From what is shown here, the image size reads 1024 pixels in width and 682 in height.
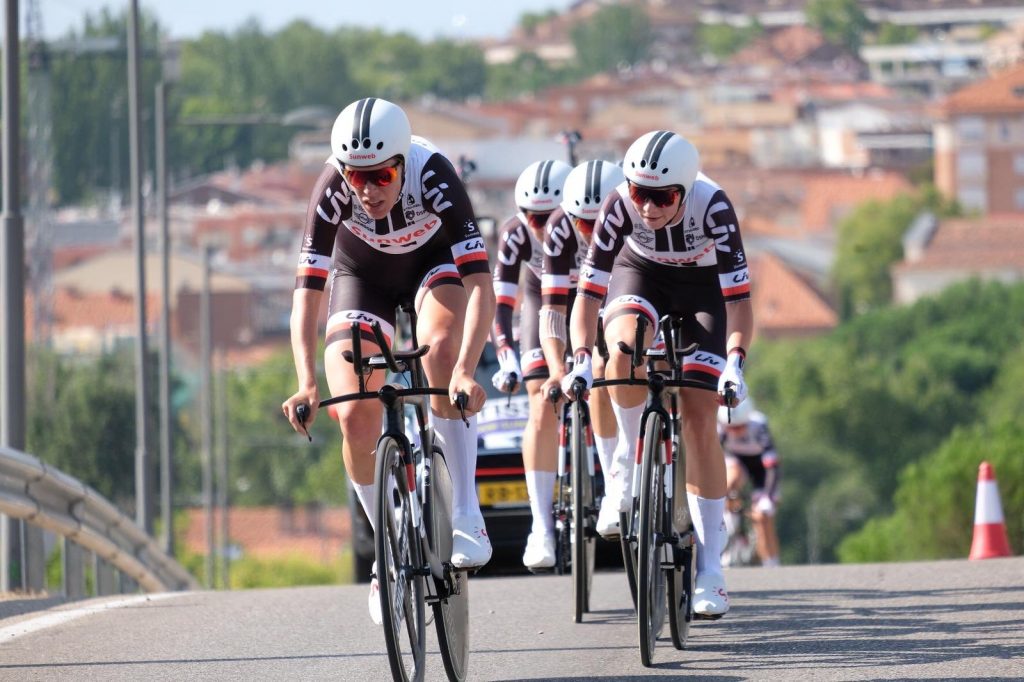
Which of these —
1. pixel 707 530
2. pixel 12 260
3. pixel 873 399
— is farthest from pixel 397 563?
pixel 873 399

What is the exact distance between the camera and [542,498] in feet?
39.9

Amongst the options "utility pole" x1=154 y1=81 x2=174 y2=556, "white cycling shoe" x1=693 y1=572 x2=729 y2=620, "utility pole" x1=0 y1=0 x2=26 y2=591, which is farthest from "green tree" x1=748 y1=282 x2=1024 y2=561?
"white cycling shoe" x1=693 y1=572 x2=729 y2=620

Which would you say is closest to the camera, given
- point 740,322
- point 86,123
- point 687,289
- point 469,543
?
point 469,543

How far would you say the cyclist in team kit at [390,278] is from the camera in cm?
881

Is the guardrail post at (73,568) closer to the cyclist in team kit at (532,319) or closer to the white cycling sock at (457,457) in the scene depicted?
the cyclist in team kit at (532,319)

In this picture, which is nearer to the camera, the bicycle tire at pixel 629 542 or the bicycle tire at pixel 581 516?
the bicycle tire at pixel 629 542

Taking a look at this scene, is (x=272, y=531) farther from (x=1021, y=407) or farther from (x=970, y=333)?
(x=970, y=333)

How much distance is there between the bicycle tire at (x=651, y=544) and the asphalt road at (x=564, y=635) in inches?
5.9

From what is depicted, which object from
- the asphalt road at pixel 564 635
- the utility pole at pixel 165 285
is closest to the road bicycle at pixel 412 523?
the asphalt road at pixel 564 635

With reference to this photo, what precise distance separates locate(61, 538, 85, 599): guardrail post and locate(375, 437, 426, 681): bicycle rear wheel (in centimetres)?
677

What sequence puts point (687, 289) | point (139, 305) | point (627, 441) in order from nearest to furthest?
point (687, 289)
point (627, 441)
point (139, 305)

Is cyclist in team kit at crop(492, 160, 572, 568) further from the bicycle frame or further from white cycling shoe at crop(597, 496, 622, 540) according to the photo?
the bicycle frame

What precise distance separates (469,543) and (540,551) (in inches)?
110

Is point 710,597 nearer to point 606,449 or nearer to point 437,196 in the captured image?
point 606,449
